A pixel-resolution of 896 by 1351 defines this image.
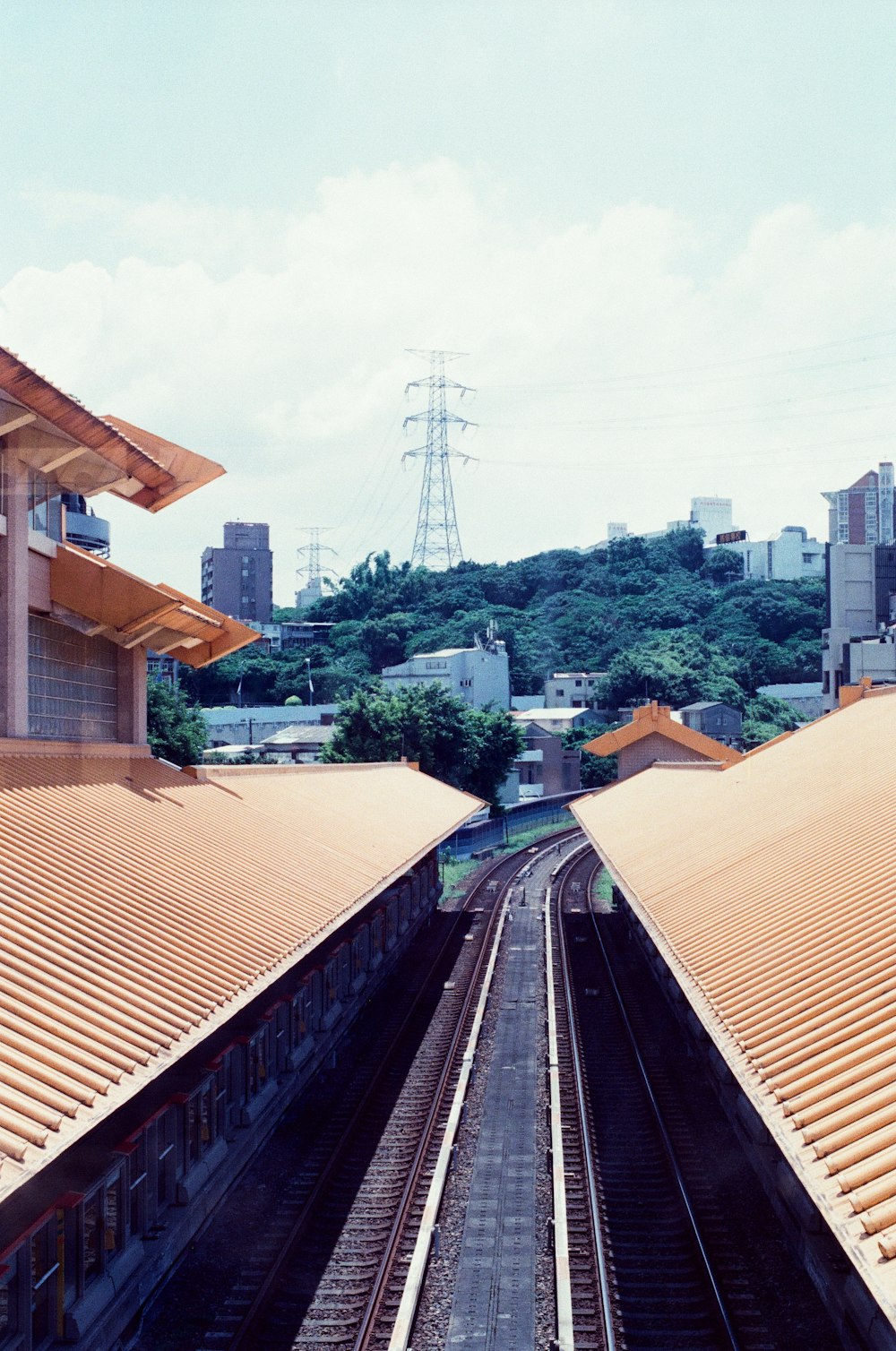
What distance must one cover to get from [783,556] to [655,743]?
92.6m

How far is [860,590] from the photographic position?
169ft

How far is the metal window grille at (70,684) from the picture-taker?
13.5m

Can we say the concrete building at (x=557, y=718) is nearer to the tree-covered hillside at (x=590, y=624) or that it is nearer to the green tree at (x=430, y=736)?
the tree-covered hillside at (x=590, y=624)

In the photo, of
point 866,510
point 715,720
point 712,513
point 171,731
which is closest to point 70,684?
point 171,731

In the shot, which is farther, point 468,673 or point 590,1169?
point 468,673

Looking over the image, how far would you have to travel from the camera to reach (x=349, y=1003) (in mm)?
17500

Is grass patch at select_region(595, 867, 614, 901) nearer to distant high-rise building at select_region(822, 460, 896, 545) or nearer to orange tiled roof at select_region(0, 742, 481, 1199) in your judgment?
orange tiled roof at select_region(0, 742, 481, 1199)

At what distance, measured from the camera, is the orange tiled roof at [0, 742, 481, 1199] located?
236 inches

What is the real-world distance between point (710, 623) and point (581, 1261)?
89.5 m

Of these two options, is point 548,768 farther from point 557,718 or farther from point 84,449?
point 84,449

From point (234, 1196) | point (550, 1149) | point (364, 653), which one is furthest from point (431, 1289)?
point (364, 653)

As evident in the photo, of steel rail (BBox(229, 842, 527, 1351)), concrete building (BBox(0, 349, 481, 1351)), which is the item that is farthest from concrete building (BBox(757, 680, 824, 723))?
steel rail (BBox(229, 842, 527, 1351))

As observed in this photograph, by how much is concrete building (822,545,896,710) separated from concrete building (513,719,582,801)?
A: 63.5ft

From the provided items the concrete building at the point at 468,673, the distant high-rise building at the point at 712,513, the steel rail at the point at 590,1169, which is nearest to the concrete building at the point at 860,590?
the concrete building at the point at 468,673
